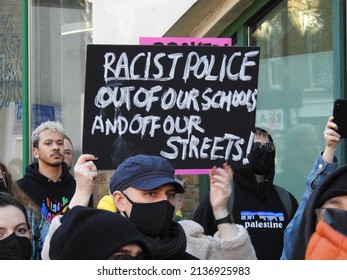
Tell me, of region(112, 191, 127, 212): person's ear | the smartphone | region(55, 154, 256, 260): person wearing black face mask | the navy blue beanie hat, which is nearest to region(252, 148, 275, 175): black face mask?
the smartphone

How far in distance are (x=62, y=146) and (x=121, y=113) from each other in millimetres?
2109

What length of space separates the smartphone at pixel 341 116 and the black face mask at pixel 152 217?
124cm

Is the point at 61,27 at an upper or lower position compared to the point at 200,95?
upper

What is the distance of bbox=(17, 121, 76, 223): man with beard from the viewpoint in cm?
638

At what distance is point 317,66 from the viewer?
23.2ft

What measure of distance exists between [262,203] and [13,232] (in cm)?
213

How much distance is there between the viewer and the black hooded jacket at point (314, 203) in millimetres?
2951

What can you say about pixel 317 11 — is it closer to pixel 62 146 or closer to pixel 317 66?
pixel 317 66

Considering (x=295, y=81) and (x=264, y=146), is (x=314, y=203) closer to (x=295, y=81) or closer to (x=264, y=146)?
(x=264, y=146)

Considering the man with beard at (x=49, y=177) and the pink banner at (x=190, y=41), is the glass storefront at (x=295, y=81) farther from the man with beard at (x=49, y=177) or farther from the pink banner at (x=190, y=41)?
the pink banner at (x=190, y=41)

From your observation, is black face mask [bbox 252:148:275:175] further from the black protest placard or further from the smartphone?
the smartphone

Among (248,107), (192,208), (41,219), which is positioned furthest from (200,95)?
(192,208)

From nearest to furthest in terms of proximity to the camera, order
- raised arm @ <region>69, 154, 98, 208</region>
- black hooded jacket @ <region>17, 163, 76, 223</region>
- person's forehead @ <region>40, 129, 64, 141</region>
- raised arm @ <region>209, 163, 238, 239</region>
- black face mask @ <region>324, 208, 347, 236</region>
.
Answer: black face mask @ <region>324, 208, 347, 236</region> < raised arm @ <region>209, 163, 238, 239</region> < raised arm @ <region>69, 154, 98, 208</region> < black hooded jacket @ <region>17, 163, 76, 223</region> < person's forehead @ <region>40, 129, 64, 141</region>

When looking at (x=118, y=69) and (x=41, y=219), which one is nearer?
(x=118, y=69)
